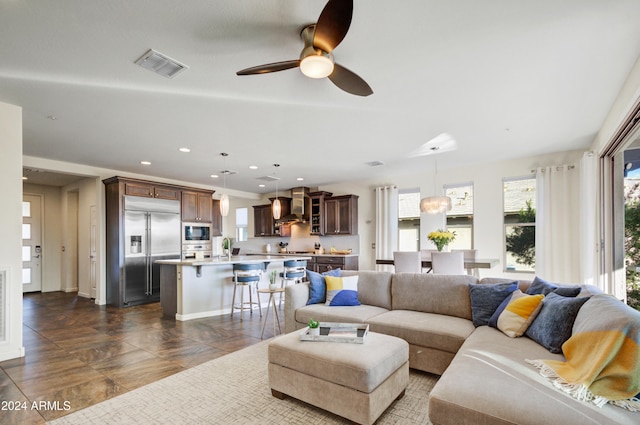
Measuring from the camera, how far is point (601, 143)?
4223 millimetres

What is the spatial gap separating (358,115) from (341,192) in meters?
4.69

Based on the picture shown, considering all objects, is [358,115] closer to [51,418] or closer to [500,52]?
[500,52]

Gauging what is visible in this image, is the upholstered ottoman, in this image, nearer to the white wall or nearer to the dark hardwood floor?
the dark hardwood floor

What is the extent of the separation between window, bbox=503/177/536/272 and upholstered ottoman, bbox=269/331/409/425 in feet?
15.6

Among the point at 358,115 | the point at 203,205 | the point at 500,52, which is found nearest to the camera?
the point at 500,52

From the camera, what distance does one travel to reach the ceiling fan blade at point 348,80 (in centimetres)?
230

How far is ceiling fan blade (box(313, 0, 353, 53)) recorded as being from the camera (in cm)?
171

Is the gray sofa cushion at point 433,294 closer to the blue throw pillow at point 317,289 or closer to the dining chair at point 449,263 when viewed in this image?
the blue throw pillow at point 317,289

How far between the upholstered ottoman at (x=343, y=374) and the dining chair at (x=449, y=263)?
9.22 ft

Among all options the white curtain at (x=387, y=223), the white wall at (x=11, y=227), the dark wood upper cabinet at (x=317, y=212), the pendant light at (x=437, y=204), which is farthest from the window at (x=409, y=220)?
the white wall at (x=11, y=227)

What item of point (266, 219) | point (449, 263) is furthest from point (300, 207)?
point (449, 263)

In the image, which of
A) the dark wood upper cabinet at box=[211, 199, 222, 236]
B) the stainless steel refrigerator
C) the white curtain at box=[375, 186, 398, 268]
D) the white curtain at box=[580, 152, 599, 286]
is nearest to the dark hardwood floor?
the stainless steel refrigerator

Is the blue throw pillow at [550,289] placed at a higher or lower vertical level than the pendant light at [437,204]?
lower

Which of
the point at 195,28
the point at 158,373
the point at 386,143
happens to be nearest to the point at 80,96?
the point at 195,28
